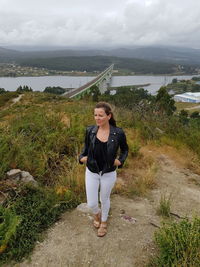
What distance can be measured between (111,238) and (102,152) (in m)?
1.00

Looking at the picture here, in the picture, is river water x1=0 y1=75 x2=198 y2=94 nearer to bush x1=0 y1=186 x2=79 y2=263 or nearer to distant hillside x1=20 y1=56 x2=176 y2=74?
distant hillside x1=20 y1=56 x2=176 y2=74

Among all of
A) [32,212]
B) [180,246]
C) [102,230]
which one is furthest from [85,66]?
[180,246]

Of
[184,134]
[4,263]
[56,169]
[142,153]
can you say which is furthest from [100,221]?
[184,134]

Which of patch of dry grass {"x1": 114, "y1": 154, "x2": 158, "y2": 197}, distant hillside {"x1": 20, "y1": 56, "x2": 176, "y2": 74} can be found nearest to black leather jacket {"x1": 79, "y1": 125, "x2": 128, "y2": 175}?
patch of dry grass {"x1": 114, "y1": 154, "x2": 158, "y2": 197}

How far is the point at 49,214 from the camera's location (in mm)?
3070

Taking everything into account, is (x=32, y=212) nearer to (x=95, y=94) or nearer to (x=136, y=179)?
(x=136, y=179)

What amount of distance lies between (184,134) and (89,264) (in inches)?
213

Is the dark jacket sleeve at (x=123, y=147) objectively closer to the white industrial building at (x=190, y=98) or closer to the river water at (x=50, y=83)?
the white industrial building at (x=190, y=98)

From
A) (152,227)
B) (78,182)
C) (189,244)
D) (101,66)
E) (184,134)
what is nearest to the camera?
(189,244)

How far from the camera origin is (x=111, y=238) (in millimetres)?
2777

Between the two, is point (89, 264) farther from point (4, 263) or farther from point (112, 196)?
point (112, 196)

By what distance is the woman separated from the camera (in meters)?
2.64

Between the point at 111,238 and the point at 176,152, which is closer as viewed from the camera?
the point at 111,238

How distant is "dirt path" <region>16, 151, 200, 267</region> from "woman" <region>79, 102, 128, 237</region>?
0.66 ft
